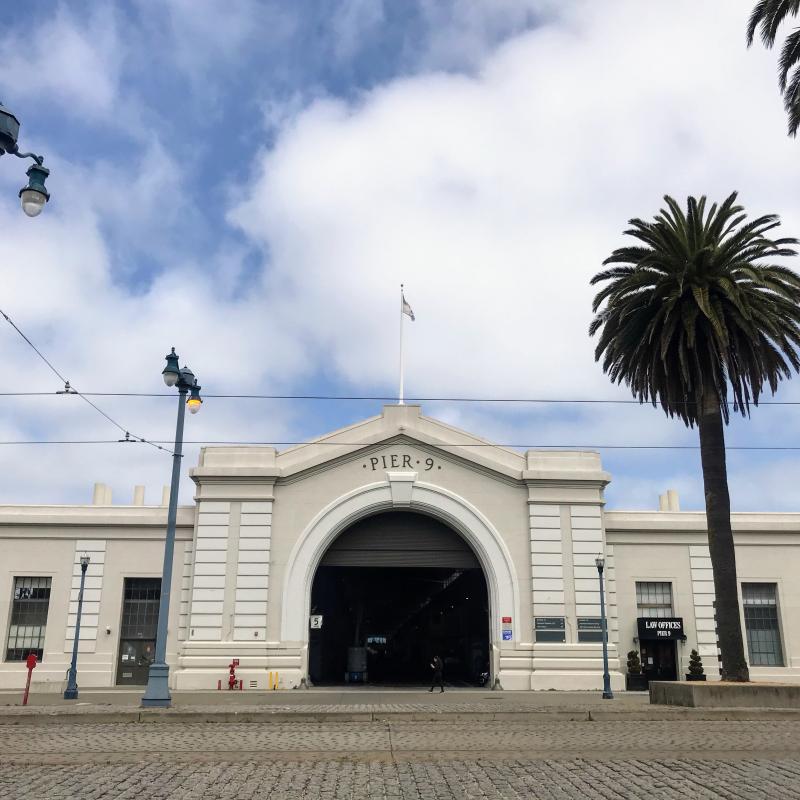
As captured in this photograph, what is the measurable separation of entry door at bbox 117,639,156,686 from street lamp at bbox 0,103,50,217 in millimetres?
24855

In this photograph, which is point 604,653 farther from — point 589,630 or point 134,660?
point 134,660

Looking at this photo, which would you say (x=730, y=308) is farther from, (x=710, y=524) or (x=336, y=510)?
(x=336, y=510)

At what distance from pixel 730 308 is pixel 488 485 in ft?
39.4

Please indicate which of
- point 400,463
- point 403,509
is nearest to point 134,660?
point 403,509

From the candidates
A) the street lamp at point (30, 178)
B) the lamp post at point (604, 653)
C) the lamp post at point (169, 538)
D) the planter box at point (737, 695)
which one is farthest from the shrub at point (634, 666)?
the street lamp at point (30, 178)

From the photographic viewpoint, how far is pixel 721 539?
2553 centimetres

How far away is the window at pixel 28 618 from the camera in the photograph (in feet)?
108

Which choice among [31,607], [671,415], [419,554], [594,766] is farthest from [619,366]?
[31,607]

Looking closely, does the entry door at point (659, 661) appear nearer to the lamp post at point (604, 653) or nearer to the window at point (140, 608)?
the lamp post at point (604, 653)

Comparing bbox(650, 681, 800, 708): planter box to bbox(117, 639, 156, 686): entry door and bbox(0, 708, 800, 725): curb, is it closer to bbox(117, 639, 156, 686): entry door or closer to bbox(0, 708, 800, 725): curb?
bbox(0, 708, 800, 725): curb

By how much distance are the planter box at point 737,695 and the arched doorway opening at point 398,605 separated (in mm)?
13228

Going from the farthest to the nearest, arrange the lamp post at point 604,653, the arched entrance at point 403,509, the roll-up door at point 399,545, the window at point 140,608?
1. the roll-up door at point 399,545
2. the window at point 140,608
3. the arched entrance at point 403,509
4. the lamp post at point 604,653

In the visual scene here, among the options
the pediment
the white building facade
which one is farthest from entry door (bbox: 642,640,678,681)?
the pediment

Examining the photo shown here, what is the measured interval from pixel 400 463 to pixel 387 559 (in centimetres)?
428
